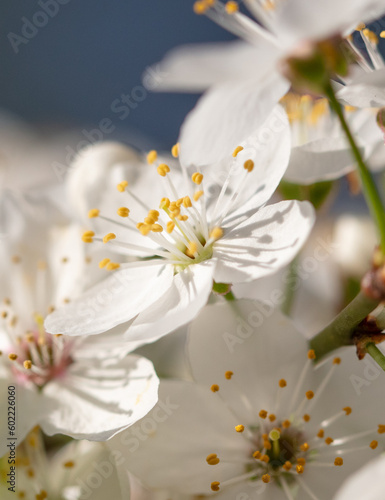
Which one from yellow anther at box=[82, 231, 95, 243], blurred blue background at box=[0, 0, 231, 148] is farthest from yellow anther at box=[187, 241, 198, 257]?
blurred blue background at box=[0, 0, 231, 148]

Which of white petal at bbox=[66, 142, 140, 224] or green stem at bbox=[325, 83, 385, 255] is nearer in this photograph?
green stem at bbox=[325, 83, 385, 255]

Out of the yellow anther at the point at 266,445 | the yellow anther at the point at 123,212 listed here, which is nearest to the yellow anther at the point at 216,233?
the yellow anther at the point at 123,212

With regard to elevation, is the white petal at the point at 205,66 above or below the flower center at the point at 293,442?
above

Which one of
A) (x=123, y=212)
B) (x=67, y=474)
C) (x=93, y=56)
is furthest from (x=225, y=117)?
(x=93, y=56)

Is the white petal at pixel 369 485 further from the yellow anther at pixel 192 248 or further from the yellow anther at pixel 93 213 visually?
the yellow anther at pixel 93 213

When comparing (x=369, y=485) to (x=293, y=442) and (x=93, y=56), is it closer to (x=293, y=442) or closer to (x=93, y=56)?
(x=293, y=442)

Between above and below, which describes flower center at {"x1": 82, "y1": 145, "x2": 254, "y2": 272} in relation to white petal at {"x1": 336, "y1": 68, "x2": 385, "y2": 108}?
below

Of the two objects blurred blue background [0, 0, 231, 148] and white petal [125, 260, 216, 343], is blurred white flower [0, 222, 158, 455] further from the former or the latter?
blurred blue background [0, 0, 231, 148]
